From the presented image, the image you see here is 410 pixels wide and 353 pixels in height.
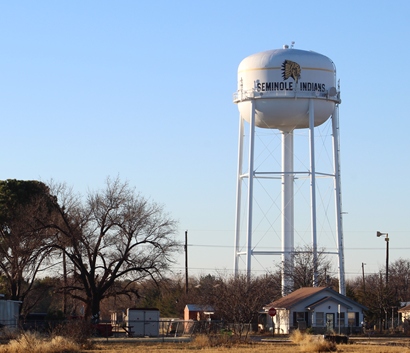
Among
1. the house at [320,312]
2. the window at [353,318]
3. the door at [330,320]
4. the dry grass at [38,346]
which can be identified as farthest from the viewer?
the window at [353,318]

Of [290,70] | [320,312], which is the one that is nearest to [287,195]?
[320,312]

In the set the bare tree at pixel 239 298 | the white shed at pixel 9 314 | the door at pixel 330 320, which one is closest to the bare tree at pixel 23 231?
Result: the white shed at pixel 9 314

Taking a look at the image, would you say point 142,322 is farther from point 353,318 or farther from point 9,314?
point 353,318

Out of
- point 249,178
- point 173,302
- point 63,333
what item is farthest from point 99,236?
point 173,302

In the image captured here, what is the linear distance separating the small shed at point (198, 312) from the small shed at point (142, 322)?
8.50m

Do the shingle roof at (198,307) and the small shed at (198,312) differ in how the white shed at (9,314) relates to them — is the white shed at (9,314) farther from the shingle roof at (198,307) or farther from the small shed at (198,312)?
the shingle roof at (198,307)

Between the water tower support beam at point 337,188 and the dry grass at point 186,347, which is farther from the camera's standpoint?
the water tower support beam at point 337,188

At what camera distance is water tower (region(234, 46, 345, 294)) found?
2370 inches

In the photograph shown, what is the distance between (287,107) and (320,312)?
12.9 meters

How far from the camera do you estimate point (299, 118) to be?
6125 centimetres

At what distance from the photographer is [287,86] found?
2378 inches

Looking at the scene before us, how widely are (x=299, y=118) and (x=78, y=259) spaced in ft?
51.8

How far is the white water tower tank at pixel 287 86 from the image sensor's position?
60.4 meters

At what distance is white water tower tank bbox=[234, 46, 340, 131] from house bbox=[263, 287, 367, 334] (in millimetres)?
10730
